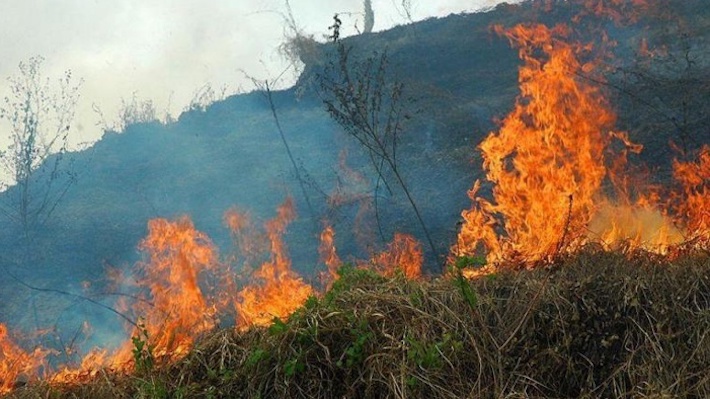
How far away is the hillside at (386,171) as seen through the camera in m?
7.83

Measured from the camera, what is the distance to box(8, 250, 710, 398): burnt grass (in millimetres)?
3820

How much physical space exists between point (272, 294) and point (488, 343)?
9.84 feet

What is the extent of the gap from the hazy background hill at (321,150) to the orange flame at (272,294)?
1.25 m

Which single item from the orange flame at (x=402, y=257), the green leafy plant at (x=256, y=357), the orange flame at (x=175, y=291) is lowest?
the orange flame at (x=402, y=257)

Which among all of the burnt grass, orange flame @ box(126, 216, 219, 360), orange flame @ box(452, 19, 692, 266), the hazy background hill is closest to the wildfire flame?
orange flame @ box(452, 19, 692, 266)

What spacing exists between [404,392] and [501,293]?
111 cm

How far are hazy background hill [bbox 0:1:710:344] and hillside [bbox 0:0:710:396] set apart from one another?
1.6 inches

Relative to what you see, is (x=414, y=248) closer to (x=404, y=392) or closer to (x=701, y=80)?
(x=404, y=392)

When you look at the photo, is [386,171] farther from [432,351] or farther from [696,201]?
[432,351]

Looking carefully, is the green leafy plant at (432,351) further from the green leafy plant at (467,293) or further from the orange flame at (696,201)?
the orange flame at (696,201)

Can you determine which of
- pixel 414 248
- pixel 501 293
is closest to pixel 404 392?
pixel 501 293

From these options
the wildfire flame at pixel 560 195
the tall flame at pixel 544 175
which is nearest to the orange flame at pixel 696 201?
the wildfire flame at pixel 560 195

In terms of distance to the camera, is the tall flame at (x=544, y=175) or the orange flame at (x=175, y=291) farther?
the tall flame at (x=544, y=175)

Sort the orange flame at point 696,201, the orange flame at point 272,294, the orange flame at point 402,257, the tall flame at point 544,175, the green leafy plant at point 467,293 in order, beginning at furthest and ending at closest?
the orange flame at point 402,257
the tall flame at point 544,175
the orange flame at point 272,294
the orange flame at point 696,201
the green leafy plant at point 467,293
